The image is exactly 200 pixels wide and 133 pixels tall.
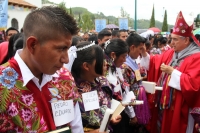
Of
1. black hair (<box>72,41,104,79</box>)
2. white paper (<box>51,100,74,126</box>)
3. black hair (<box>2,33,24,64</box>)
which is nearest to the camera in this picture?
white paper (<box>51,100,74,126</box>)

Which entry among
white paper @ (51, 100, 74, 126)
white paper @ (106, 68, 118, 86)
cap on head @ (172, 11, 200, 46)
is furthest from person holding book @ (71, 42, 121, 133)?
cap on head @ (172, 11, 200, 46)

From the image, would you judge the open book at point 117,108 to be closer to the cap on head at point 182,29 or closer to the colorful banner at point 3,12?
the cap on head at point 182,29

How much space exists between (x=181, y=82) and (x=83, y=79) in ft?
4.54

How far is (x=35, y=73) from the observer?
1.25 m

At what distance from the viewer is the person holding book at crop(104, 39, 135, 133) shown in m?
2.50

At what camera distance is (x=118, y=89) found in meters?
2.52

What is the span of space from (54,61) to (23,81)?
0.64ft

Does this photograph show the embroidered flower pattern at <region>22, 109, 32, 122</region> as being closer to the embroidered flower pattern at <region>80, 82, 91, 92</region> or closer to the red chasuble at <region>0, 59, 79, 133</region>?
the red chasuble at <region>0, 59, 79, 133</region>

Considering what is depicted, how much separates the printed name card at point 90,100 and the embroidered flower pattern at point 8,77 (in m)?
0.78

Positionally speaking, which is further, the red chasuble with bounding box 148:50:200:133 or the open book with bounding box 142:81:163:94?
the open book with bounding box 142:81:163:94

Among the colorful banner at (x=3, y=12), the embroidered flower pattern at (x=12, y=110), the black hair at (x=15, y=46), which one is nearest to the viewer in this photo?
the embroidered flower pattern at (x=12, y=110)

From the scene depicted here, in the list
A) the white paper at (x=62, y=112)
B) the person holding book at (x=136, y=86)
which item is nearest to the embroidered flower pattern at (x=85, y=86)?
the white paper at (x=62, y=112)

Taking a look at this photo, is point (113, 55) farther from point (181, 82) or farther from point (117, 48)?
point (181, 82)

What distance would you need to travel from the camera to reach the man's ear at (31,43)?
112 centimetres
